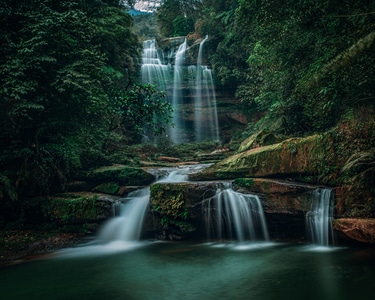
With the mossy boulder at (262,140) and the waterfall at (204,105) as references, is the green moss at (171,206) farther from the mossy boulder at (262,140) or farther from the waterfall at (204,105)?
the waterfall at (204,105)

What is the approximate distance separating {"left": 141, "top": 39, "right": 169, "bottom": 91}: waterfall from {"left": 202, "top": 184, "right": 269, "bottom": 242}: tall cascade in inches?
682

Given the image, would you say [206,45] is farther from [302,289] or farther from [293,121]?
[302,289]

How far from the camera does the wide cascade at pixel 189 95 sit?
24.6 metres

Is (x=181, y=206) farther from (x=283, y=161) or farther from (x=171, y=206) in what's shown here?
(x=283, y=161)

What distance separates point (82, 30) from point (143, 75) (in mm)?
14524

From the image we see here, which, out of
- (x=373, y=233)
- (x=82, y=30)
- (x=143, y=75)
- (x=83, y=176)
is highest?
(x=143, y=75)

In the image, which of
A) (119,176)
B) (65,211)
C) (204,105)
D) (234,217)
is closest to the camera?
(234,217)

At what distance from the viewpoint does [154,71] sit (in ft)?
82.2

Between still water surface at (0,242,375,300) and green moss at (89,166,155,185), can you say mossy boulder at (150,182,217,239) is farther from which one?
green moss at (89,166,155,185)

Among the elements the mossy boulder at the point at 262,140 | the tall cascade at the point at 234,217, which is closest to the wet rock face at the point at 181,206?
the tall cascade at the point at 234,217

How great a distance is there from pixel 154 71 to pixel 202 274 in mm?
21403

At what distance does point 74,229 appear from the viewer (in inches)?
381

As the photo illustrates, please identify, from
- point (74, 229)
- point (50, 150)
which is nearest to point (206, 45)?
point (50, 150)

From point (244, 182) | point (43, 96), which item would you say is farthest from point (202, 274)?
point (43, 96)
